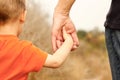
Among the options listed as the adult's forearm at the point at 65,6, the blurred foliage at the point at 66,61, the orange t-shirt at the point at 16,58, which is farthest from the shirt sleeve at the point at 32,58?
the blurred foliage at the point at 66,61

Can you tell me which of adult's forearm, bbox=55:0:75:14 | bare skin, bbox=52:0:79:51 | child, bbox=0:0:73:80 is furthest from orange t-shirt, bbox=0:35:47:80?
adult's forearm, bbox=55:0:75:14

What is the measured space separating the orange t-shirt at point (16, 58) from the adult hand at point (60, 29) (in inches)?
10.6

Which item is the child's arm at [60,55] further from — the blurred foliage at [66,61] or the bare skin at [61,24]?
the blurred foliage at [66,61]

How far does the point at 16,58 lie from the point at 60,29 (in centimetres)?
45

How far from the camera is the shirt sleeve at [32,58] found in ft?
7.38

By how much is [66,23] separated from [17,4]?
39 centimetres

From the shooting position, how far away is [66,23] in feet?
8.62

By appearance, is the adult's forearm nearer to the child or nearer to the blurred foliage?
the child

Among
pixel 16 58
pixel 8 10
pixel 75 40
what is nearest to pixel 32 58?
pixel 16 58

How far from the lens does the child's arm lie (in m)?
2.32

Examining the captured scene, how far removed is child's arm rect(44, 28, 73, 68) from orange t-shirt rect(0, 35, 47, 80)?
0.05m

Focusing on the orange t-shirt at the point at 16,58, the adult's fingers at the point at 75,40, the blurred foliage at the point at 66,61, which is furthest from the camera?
the blurred foliage at the point at 66,61

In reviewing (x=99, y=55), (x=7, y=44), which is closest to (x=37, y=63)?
(x=7, y=44)

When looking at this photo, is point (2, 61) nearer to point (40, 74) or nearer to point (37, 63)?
point (37, 63)
